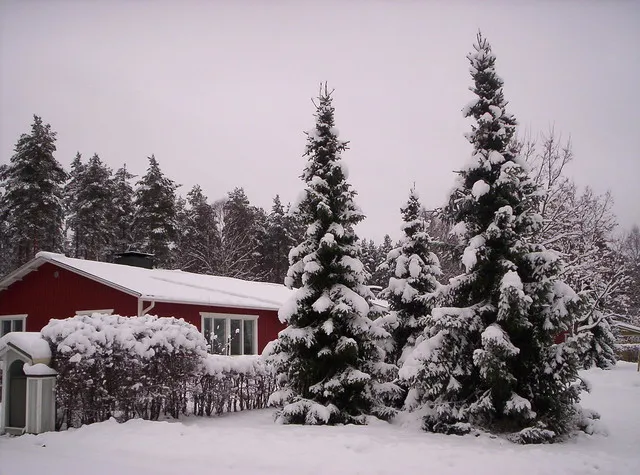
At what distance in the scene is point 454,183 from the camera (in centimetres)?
1152

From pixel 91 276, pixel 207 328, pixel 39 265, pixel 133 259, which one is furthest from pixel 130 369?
pixel 133 259

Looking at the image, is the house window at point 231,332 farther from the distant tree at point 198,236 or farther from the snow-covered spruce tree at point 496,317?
the distant tree at point 198,236

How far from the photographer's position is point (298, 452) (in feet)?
27.2

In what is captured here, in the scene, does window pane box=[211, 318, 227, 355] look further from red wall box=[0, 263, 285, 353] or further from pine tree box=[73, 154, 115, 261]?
pine tree box=[73, 154, 115, 261]

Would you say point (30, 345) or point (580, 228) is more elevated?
point (580, 228)

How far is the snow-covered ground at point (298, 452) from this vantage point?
24.4 feet

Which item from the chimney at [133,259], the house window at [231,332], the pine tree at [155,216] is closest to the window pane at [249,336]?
the house window at [231,332]

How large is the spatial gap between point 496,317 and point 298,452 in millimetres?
4659

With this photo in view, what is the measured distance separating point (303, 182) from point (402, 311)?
4.36 meters

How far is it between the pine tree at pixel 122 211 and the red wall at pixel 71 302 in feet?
86.1

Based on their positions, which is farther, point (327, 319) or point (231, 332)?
point (231, 332)

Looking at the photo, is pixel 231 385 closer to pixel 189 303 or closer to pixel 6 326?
pixel 189 303

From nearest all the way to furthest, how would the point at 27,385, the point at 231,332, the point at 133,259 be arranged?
1. the point at 27,385
2. the point at 231,332
3. the point at 133,259

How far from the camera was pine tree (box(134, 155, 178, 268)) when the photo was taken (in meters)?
43.6
